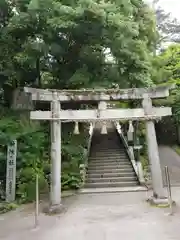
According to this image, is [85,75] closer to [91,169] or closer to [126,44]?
[126,44]

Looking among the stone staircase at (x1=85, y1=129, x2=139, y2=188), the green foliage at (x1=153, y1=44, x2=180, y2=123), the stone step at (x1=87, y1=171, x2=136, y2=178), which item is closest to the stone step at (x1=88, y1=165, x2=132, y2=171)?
the stone staircase at (x1=85, y1=129, x2=139, y2=188)

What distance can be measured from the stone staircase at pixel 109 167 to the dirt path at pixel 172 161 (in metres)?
2.09

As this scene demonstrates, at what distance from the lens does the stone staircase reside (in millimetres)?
12281

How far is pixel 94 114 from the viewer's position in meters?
9.55

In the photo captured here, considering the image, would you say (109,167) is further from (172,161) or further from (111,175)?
(172,161)

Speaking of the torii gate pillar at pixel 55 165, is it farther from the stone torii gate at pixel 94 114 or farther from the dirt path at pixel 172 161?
the dirt path at pixel 172 161

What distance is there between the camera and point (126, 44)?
13.8 m

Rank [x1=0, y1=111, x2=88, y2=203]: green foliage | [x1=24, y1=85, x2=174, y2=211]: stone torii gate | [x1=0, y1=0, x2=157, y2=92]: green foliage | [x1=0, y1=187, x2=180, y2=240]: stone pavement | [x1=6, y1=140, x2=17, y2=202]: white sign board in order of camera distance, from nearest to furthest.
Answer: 1. [x1=0, y1=187, x2=180, y2=240]: stone pavement
2. [x1=24, y1=85, x2=174, y2=211]: stone torii gate
3. [x1=6, y1=140, x2=17, y2=202]: white sign board
4. [x1=0, y1=111, x2=88, y2=203]: green foliage
5. [x1=0, y1=0, x2=157, y2=92]: green foliage

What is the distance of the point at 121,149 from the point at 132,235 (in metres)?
9.09

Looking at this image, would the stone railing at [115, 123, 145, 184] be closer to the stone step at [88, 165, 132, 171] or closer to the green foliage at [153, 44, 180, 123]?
the stone step at [88, 165, 132, 171]

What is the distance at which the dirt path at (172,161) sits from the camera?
13.3 meters

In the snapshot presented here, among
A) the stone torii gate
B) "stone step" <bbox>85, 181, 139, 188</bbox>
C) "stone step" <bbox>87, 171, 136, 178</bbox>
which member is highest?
the stone torii gate

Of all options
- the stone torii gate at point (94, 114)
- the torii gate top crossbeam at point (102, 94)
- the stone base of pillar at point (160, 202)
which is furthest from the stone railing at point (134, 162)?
the torii gate top crossbeam at point (102, 94)

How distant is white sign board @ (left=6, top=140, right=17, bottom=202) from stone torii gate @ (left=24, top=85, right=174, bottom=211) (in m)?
1.95
